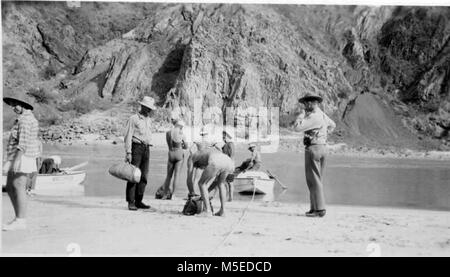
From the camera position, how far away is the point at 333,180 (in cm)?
952

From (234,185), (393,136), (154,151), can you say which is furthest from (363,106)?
(154,151)

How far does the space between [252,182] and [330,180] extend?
1.71m

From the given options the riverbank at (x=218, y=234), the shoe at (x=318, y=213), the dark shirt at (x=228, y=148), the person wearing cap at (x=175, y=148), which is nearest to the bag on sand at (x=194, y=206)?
the riverbank at (x=218, y=234)

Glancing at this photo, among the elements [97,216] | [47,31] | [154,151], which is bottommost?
[97,216]

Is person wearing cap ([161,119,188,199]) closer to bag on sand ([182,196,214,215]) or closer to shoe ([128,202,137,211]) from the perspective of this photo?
shoe ([128,202,137,211])

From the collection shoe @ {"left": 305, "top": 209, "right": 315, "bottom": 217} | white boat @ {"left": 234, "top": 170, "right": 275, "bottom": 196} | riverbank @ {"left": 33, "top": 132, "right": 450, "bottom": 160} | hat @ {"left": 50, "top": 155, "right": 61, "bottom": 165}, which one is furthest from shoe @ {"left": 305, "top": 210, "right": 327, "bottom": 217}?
hat @ {"left": 50, "top": 155, "right": 61, "bottom": 165}

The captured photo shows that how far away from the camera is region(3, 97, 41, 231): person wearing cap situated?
596 cm

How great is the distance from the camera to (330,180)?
374 inches

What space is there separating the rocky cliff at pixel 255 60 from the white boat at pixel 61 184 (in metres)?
1.41

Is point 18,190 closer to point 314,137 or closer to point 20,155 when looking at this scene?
point 20,155

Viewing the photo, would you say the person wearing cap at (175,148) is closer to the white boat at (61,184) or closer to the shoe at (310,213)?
the white boat at (61,184)

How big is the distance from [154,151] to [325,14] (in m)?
3.99

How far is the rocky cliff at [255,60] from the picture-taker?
31.8 feet

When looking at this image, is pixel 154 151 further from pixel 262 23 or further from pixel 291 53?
pixel 291 53
